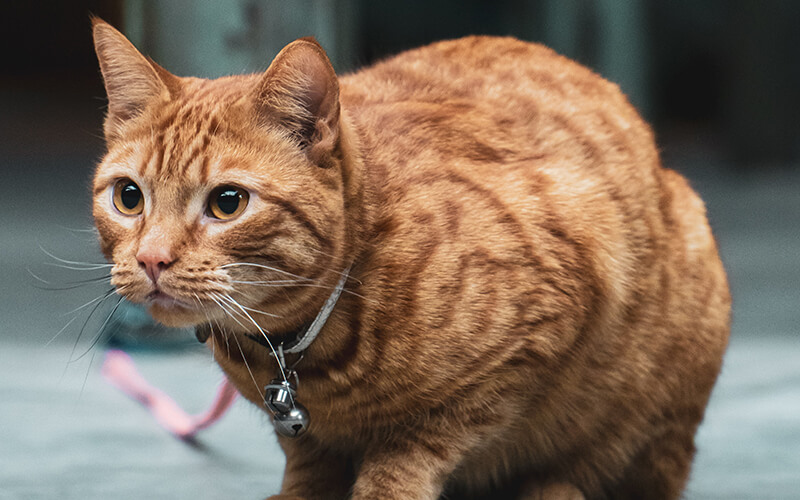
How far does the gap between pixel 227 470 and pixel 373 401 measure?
0.74 m

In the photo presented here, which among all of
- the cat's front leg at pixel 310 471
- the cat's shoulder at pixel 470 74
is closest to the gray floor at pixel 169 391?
the cat's front leg at pixel 310 471

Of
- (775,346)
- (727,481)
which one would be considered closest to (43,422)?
(727,481)

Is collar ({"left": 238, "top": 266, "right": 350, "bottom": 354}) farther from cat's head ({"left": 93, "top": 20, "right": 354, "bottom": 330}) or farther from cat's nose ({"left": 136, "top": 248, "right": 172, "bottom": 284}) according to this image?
cat's nose ({"left": 136, "top": 248, "right": 172, "bottom": 284})

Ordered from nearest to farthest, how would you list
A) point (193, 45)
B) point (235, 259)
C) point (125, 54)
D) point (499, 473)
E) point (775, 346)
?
point (235, 259) < point (125, 54) < point (499, 473) < point (193, 45) < point (775, 346)

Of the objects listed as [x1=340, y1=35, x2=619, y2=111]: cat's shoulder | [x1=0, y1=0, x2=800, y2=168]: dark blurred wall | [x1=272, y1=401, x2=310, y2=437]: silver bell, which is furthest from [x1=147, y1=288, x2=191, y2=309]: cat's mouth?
[x1=0, y1=0, x2=800, y2=168]: dark blurred wall

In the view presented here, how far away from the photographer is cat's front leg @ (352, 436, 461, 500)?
1573 millimetres

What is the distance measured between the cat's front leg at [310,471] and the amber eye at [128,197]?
Answer: 22.6 inches

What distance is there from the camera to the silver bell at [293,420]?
151 centimetres

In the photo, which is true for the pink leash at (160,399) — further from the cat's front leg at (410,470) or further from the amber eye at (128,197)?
the amber eye at (128,197)

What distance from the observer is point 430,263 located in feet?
5.05

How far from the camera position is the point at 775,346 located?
3.21 metres

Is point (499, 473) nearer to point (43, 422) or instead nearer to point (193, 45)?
point (43, 422)

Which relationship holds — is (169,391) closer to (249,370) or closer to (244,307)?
(249,370)

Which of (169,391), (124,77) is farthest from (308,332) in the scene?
(169,391)
